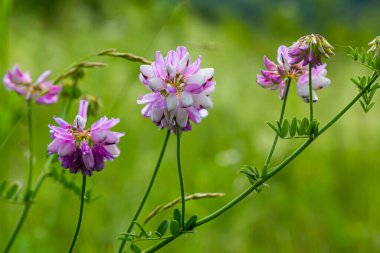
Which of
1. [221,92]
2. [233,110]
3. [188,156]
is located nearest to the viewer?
[188,156]

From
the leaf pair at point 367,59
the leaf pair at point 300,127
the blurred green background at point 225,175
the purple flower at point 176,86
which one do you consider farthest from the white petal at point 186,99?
the blurred green background at point 225,175

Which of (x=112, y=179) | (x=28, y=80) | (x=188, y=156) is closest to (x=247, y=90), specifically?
(x=188, y=156)

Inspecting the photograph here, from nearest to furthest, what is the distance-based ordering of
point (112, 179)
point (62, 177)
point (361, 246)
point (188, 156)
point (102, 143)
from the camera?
point (102, 143), point (62, 177), point (361, 246), point (112, 179), point (188, 156)

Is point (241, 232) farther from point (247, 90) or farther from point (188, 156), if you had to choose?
point (247, 90)

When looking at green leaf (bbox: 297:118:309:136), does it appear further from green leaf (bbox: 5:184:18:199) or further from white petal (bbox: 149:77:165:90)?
green leaf (bbox: 5:184:18:199)

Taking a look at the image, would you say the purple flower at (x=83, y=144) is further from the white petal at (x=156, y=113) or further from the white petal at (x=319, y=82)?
the white petal at (x=319, y=82)

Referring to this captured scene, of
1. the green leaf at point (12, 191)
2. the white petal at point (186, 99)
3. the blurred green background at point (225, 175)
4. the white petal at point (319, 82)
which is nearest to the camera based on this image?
the white petal at point (186, 99)

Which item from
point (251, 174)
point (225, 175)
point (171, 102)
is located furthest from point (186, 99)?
point (225, 175)

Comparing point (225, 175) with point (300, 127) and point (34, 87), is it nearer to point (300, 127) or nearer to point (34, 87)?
point (34, 87)
